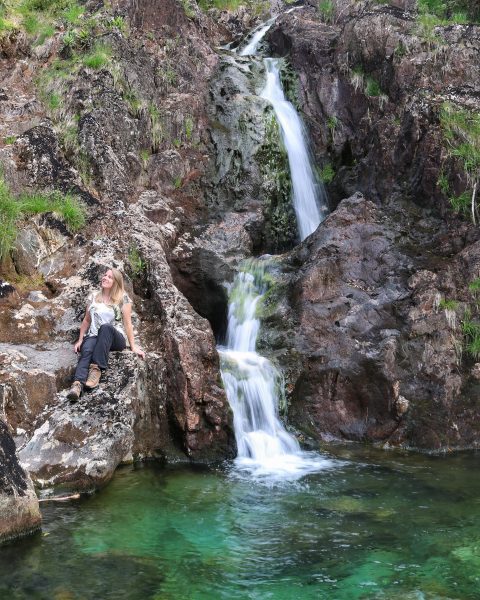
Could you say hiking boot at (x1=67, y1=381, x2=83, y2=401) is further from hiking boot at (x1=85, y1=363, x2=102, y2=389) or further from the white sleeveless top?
the white sleeveless top

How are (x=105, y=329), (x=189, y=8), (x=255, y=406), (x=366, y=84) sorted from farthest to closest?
(x=189, y=8) < (x=366, y=84) < (x=255, y=406) < (x=105, y=329)

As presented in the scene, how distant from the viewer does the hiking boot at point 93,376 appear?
23.7 ft

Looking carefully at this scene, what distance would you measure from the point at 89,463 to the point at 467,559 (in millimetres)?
3728

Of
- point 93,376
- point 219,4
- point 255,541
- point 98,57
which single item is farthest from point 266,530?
point 219,4

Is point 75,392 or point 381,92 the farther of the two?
point 381,92

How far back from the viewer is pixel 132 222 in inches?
402

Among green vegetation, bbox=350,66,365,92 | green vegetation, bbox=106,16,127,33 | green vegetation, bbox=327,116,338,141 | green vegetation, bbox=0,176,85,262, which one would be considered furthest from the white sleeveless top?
green vegetation, bbox=350,66,365,92

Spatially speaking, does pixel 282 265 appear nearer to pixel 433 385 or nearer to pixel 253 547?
pixel 433 385

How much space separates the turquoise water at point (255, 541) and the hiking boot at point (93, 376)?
107cm

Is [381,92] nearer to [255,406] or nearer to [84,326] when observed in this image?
[255,406]

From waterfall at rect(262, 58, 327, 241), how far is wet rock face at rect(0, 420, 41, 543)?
322 inches

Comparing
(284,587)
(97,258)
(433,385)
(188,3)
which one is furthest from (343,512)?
(188,3)

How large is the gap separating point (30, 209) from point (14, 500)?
16.7ft

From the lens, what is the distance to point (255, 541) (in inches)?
216
